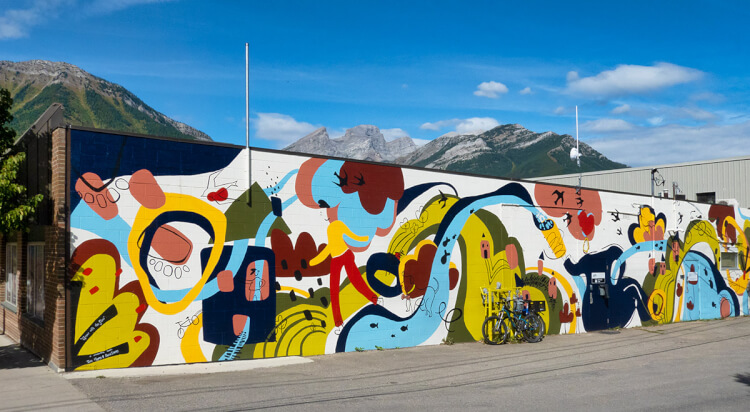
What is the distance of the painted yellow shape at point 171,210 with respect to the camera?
10.9 meters

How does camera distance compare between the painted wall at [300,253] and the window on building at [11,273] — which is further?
the window on building at [11,273]

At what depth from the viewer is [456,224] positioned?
15.5m

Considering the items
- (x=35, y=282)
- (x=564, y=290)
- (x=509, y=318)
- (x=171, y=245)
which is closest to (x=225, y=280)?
(x=171, y=245)

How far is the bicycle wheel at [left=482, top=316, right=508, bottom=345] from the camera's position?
1541 cm

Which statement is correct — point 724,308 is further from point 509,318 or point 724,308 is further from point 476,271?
point 476,271

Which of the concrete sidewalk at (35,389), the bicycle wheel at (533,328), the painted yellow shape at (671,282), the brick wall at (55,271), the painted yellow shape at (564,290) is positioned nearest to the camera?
the concrete sidewalk at (35,389)

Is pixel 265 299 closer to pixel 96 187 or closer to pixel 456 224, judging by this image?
pixel 96 187

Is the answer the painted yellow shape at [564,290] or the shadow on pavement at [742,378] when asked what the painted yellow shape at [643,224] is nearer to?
the painted yellow shape at [564,290]

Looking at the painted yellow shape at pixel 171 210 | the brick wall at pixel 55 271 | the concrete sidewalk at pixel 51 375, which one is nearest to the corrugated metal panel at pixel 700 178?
the painted yellow shape at pixel 171 210

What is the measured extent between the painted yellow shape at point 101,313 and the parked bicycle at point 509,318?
853 centimetres

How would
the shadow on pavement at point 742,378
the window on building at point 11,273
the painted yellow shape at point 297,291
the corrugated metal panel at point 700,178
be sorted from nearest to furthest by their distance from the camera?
the shadow on pavement at point 742,378 → the painted yellow shape at point 297,291 → the window on building at point 11,273 → the corrugated metal panel at point 700,178

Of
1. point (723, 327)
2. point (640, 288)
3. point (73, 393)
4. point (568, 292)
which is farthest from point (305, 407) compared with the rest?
point (723, 327)

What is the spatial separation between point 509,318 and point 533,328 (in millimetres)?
850

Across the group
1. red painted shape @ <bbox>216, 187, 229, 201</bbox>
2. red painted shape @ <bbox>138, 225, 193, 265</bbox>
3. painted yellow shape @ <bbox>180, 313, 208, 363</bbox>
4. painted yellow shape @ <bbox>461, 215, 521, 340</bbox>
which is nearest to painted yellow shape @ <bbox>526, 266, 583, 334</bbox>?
painted yellow shape @ <bbox>461, 215, 521, 340</bbox>
